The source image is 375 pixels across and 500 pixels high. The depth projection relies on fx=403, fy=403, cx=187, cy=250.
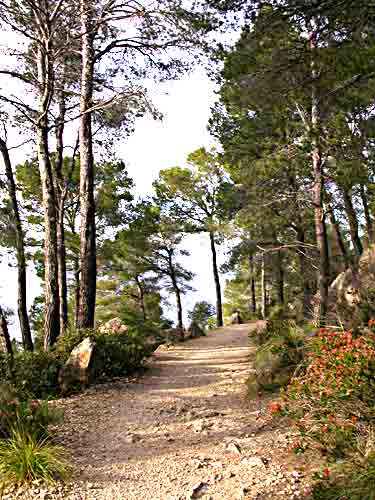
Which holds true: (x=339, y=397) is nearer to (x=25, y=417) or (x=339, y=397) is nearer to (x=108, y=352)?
(x=25, y=417)

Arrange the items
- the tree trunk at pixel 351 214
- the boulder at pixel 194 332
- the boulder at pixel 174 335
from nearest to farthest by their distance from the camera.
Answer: the tree trunk at pixel 351 214 → the boulder at pixel 174 335 → the boulder at pixel 194 332

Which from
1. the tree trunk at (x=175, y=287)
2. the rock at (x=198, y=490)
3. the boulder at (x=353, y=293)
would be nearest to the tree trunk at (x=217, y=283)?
the tree trunk at (x=175, y=287)

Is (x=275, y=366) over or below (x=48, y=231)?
below

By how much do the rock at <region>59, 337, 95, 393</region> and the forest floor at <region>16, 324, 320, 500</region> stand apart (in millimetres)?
276

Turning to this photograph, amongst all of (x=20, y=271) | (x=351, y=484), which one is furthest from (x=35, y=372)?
(x=351, y=484)

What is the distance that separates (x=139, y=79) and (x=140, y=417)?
7.23m

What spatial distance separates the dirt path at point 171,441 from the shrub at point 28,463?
23 cm

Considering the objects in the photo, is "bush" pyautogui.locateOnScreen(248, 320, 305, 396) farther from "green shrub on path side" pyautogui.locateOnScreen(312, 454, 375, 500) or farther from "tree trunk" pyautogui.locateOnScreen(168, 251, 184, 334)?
"tree trunk" pyautogui.locateOnScreen(168, 251, 184, 334)

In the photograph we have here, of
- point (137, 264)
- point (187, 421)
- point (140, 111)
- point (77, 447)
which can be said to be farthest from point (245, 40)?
point (137, 264)

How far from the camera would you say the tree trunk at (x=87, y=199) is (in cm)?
806

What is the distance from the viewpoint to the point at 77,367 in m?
6.33

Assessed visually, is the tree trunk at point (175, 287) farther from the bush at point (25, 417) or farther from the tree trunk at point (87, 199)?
the bush at point (25, 417)

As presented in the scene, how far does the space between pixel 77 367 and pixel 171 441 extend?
2.56 metres

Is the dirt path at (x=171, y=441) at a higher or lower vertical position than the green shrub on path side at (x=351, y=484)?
lower
